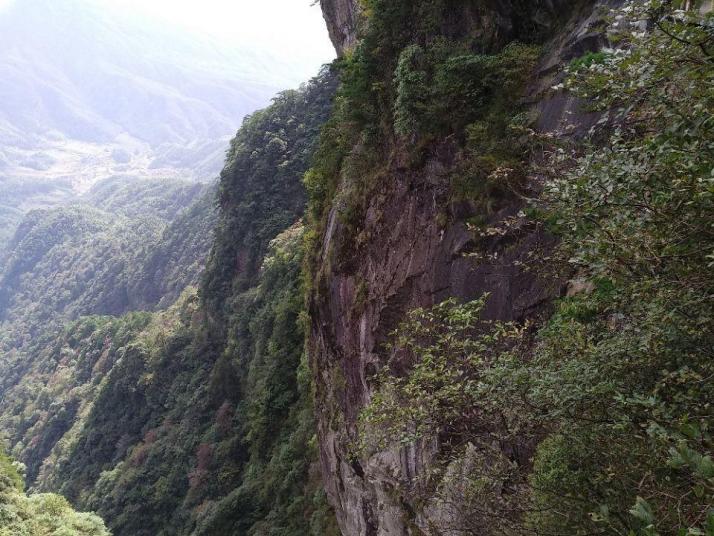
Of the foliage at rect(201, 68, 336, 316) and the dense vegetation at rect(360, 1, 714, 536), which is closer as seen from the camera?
the dense vegetation at rect(360, 1, 714, 536)

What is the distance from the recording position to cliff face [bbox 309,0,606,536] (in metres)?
7.42

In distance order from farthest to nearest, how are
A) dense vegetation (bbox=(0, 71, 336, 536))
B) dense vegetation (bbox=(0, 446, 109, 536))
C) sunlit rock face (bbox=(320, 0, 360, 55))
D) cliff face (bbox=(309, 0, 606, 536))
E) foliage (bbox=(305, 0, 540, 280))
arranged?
dense vegetation (bbox=(0, 71, 336, 536))
dense vegetation (bbox=(0, 446, 109, 536))
sunlit rock face (bbox=(320, 0, 360, 55))
foliage (bbox=(305, 0, 540, 280))
cliff face (bbox=(309, 0, 606, 536))

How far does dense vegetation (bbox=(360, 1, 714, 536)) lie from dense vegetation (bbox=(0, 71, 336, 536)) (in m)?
12.8

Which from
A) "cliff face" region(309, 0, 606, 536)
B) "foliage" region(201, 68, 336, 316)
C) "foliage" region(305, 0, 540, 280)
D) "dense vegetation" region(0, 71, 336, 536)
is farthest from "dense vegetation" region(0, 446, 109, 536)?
"foliage" region(201, 68, 336, 316)

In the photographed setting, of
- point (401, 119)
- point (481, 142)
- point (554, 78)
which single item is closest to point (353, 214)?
point (401, 119)

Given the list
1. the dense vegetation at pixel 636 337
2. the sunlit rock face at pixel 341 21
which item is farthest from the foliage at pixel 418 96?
the sunlit rock face at pixel 341 21

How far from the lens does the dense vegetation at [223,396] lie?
70.9 ft

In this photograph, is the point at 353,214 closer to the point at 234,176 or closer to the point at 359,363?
the point at 359,363

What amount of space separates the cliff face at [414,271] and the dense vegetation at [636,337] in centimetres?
199

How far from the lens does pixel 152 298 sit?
82.0m

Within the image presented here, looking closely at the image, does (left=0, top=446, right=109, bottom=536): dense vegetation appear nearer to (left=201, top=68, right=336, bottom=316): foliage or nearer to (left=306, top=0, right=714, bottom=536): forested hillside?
(left=306, top=0, right=714, bottom=536): forested hillside

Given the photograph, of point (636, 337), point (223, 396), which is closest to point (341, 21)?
point (636, 337)

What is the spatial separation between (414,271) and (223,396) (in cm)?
2478

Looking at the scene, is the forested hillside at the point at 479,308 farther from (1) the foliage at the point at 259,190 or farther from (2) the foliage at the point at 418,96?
(1) the foliage at the point at 259,190
